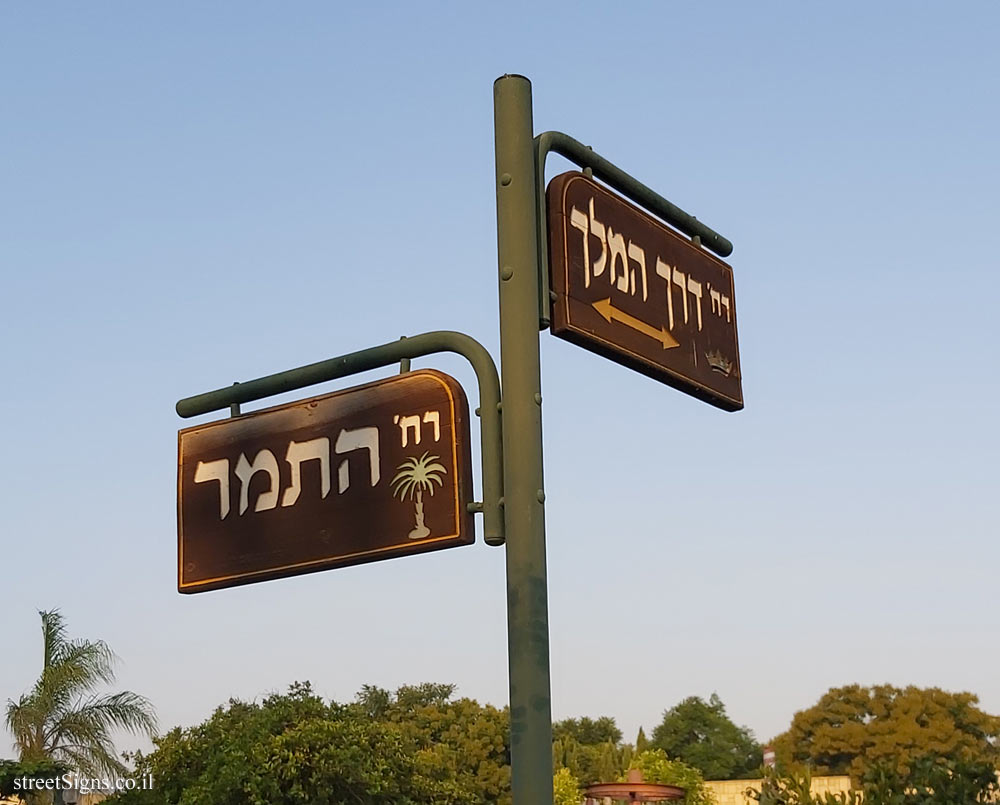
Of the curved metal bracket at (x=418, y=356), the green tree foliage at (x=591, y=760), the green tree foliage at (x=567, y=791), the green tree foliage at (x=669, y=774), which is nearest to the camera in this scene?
the curved metal bracket at (x=418, y=356)

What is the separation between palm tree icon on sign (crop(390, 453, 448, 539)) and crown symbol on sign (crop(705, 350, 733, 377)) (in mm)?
1303

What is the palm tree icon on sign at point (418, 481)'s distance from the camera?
4.59 m

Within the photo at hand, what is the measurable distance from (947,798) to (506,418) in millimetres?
10213

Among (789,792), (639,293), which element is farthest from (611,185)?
(789,792)

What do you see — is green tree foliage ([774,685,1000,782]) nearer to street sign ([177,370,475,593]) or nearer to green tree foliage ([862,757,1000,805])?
green tree foliage ([862,757,1000,805])

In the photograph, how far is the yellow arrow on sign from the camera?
480 centimetres

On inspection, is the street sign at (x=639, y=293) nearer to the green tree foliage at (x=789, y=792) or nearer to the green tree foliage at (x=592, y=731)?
the green tree foliage at (x=789, y=792)

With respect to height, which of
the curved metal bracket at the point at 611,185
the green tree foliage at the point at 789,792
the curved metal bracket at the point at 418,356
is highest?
the curved metal bracket at the point at 611,185

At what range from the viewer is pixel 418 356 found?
498 cm

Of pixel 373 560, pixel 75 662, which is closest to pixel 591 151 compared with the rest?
pixel 373 560

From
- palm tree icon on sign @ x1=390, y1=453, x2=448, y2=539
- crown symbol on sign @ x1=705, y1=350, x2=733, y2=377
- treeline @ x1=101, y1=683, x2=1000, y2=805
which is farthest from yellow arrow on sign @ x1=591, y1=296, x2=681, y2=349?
treeline @ x1=101, y1=683, x2=1000, y2=805

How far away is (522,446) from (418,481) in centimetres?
41

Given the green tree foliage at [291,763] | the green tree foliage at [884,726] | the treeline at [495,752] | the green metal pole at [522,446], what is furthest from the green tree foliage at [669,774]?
the green metal pole at [522,446]

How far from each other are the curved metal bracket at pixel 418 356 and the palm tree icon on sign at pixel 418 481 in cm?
18
